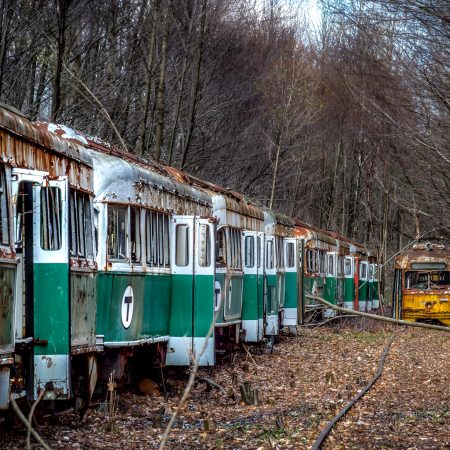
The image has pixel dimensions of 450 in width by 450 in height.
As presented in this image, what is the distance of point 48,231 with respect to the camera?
905 centimetres

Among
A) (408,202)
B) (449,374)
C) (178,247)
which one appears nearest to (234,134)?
(408,202)

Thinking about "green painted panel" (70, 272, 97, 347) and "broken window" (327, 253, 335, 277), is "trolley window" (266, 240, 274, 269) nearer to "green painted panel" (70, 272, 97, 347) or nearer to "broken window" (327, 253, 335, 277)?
"broken window" (327, 253, 335, 277)

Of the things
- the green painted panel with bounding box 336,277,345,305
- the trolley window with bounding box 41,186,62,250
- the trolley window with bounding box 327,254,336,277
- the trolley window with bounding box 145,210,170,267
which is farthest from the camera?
the green painted panel with bounding box 336,277,345,305

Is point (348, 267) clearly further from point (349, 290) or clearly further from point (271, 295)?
point (271, 295)

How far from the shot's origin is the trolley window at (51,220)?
889cm

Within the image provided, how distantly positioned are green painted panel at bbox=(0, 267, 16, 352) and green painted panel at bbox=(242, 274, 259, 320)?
1185 centimetres

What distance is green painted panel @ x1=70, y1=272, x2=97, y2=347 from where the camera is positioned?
9570 millimetres

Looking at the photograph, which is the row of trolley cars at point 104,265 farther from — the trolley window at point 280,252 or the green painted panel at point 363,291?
the green painted panel at point 363,291

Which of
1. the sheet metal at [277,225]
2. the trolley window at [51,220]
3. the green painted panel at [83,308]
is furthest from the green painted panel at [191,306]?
the sheet metal at [277,225]

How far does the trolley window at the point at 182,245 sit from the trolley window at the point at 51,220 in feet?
18.2

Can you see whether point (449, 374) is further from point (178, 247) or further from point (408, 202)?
point (408, 202)

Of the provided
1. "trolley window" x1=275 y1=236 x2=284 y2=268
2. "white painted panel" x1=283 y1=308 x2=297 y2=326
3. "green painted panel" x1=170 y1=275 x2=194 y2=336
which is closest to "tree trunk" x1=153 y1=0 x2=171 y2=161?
"trolley window" x1=275 y1=236 x2=284 y2=268

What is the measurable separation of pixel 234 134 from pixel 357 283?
7089mm

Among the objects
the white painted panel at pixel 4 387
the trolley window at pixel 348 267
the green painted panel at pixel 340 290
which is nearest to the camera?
the white painted panel at pixel 4 387
